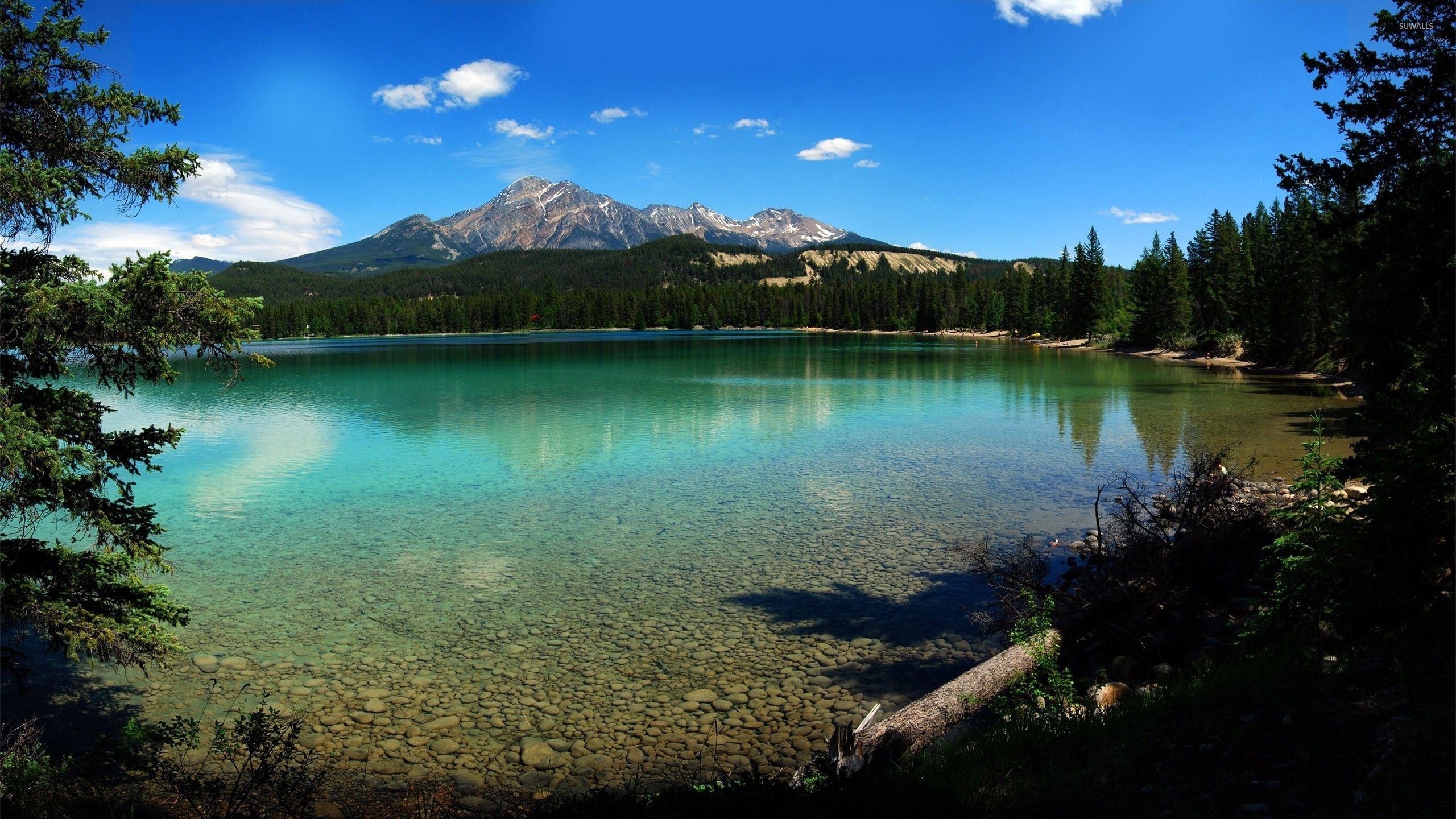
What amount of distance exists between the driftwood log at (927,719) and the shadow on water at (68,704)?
8.23 metres

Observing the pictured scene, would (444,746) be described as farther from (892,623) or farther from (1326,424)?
(1326,424)

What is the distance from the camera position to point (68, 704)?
32.3 ft

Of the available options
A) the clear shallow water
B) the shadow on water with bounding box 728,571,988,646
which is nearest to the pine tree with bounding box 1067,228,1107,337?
the clear shallow water

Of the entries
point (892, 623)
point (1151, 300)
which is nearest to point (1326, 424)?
point (892, 623)

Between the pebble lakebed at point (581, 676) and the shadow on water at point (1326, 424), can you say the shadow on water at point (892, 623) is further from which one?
the shadow on water at point (1326, 424)

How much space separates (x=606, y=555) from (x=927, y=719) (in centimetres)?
893

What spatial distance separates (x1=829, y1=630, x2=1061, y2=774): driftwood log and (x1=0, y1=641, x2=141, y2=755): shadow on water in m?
8.23

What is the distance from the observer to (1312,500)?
930 centimetres

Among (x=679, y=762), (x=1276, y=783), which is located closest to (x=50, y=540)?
(x=679, y=762)

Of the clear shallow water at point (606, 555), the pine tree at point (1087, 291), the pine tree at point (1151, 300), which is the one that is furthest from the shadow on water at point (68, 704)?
the pine tree at point (1087, 291)

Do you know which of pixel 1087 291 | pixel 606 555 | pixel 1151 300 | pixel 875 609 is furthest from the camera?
pixel 1087 291

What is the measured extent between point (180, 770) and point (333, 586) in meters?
7.42

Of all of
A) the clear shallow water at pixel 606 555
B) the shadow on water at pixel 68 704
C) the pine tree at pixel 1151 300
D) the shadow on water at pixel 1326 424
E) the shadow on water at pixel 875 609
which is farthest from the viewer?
the pine tree at pixel 1151 300

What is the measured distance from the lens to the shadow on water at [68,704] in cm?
910
